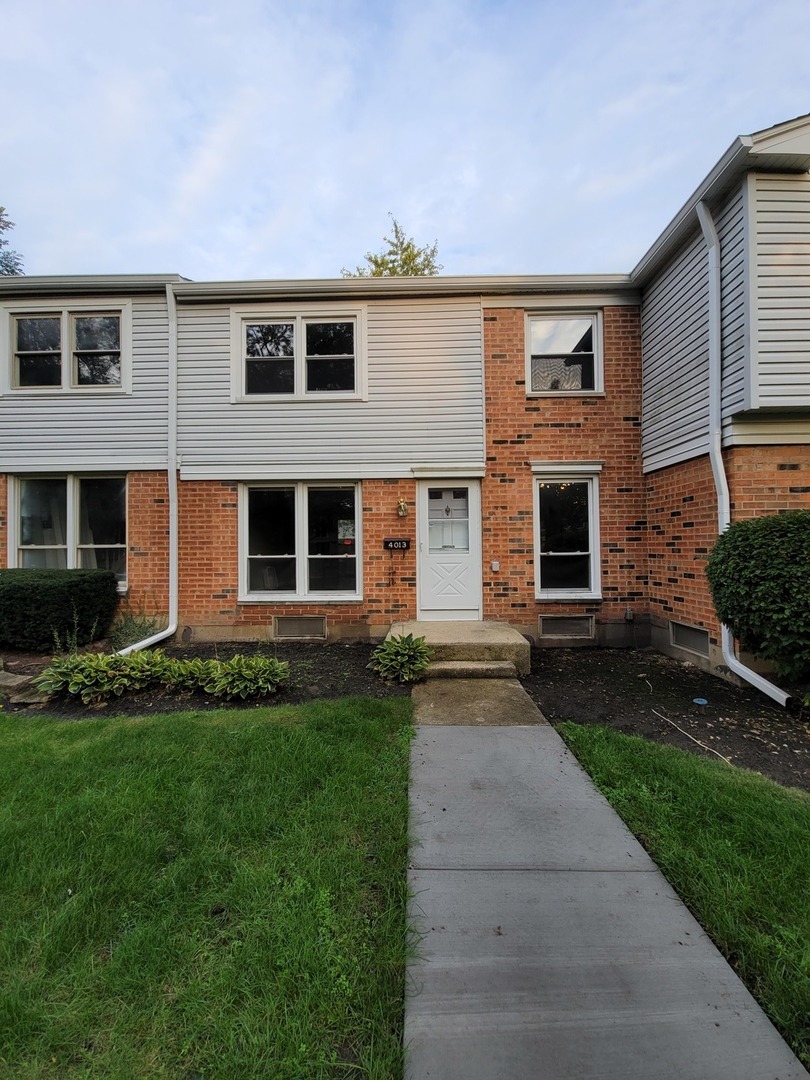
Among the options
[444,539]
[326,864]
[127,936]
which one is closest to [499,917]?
[326,864]

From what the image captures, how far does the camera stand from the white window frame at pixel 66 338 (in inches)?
281

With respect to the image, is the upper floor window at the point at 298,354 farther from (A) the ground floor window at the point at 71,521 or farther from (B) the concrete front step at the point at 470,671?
(B) the concrete front step at the point at 470,671


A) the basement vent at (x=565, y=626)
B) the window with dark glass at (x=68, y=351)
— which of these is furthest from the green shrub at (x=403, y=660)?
the window with dark glass at (x=68, y=351)

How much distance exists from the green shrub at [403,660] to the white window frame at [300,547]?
71.7 inches

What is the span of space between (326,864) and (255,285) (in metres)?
7.29

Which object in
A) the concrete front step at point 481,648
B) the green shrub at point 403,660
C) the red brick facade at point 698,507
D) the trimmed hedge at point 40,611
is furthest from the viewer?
→ the trimmed hedge at point 40,611

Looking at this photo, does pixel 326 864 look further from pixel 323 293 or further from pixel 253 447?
pixel 323 293

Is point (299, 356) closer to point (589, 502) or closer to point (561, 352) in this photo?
point (561, 352)

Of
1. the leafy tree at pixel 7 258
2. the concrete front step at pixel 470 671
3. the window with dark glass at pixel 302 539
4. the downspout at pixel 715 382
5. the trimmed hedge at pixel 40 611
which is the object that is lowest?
the concrete front step at pixel 470 671

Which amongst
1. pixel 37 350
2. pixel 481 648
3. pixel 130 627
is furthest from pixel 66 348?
pixel 481 648

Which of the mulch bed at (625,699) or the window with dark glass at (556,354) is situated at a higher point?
the window with dark glass at (556,354)

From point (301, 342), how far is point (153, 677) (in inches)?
199

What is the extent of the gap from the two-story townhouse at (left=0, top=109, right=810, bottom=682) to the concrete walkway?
4.37m

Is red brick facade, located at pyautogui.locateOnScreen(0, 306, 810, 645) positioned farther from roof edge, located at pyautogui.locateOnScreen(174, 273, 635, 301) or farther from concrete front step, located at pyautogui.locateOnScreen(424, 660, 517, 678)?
concrete front step, located at pyautogui.locateOnScreen(424, 660, 517, 678)
